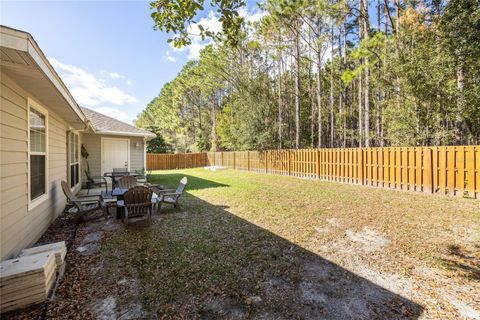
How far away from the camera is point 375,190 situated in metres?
7.97

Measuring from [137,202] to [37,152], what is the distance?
6.23 ft

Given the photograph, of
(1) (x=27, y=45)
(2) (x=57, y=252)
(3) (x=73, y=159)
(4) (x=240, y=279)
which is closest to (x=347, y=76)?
(4) (x=240, y=279)

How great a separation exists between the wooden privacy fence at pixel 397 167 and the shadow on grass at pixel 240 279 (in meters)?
5.94

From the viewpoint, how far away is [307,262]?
10.3ft

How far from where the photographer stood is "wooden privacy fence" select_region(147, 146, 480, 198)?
623cm

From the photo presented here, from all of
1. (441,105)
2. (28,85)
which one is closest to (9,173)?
(28,85)

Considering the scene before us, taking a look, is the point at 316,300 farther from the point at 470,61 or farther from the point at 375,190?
the point at 470,61

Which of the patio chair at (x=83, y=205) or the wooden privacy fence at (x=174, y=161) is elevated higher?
the wooden privacy fence at (x=174, y=161)

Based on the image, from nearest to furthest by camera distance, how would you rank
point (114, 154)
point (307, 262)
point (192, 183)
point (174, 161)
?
1. point (307, 262)
2. point (114, 154)
3. point (192, 183)
4. point (174, 161)

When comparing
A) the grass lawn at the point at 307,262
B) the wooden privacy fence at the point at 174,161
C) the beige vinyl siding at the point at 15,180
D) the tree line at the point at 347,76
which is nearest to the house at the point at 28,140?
the beige vinyl siding at the point at 15,180

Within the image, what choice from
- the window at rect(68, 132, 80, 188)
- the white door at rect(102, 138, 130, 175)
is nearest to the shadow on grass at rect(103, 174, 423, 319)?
the window at rect(68, 132, 80, 188)

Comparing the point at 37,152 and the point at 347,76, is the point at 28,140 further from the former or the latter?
the point at 347,76

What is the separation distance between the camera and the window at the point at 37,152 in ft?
12.1

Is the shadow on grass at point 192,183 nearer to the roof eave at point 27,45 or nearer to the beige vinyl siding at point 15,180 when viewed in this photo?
the beige vinyl siding at point 15,180
